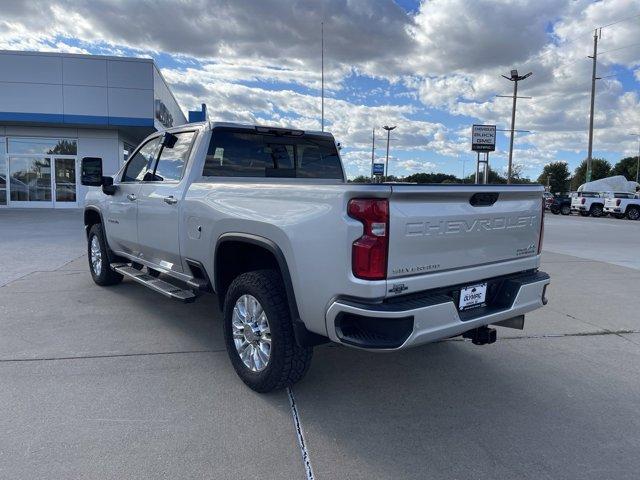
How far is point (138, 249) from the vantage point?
538 cm

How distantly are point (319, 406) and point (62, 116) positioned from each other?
20307 millimetres

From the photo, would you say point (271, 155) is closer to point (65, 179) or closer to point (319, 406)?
point (319, 406)

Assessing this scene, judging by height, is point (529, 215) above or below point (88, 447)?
above

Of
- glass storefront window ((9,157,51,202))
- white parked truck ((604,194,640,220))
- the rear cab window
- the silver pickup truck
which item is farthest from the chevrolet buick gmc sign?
the silver pickup truck

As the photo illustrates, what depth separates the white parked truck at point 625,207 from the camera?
27.8 metres

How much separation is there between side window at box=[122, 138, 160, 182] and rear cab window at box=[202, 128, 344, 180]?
1068mm

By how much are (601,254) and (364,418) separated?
9826mm

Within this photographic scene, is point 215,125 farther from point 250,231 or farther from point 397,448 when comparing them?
point 397,448

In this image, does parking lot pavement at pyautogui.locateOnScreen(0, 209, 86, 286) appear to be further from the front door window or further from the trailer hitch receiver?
the trailer hitch receiver

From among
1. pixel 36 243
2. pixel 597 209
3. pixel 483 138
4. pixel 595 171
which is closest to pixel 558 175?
pixel 595 171

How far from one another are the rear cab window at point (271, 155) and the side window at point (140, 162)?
1068 millimetres

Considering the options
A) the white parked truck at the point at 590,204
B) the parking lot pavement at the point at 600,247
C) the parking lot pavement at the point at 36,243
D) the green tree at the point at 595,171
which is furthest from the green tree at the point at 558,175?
the parking lot pavement at the point at 36,243

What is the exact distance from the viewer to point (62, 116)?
19844 millimetres

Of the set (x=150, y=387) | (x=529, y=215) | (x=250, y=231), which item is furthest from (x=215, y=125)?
(x=529, y=215)
